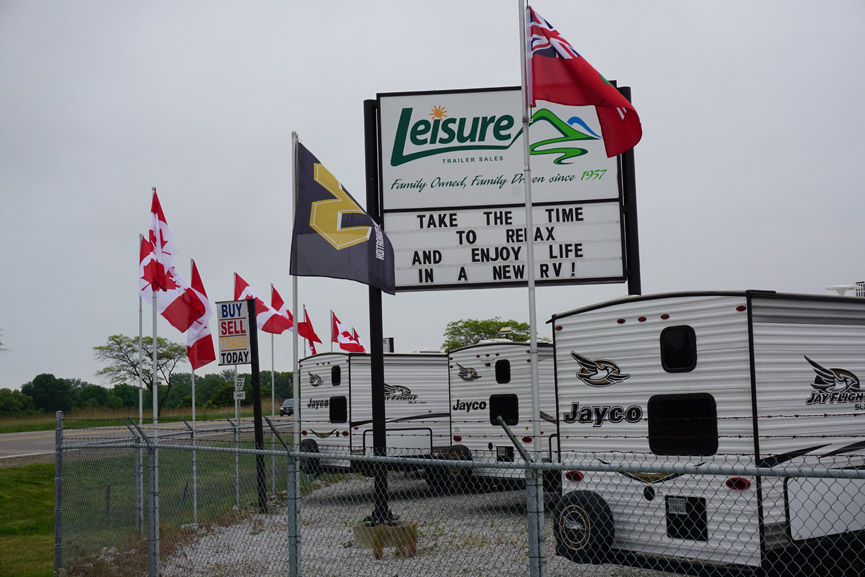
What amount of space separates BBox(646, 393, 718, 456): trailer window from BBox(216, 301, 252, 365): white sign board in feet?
27.2

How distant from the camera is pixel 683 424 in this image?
25.1ft

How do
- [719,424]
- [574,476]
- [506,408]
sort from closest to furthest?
1. [719,424]
2. [574,476]
3. [506,408]

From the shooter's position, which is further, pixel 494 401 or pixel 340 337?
pixel 340 337

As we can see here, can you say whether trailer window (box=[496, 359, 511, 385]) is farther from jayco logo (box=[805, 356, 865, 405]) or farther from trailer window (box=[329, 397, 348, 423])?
jayco logo (box=[805, 356, 865, 405])

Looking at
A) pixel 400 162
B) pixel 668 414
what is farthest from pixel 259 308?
pixel 668 414

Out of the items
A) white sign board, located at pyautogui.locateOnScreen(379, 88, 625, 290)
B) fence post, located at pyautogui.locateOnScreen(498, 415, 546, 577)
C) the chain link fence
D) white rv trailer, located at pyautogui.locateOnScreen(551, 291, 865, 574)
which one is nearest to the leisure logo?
white sign board, located at pyautogui.locateOnScreen(379, 88, 625, 290)

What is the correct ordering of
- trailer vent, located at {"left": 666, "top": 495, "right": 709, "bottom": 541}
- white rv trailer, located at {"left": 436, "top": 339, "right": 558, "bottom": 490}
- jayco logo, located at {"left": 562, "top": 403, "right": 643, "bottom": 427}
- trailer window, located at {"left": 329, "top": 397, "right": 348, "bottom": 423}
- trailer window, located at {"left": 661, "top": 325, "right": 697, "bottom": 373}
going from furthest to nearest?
trailer window, located at {"left": 329, "top": 397, "right": 348, "bottom": 423} < white rv trailer, located at {"left": 436, "top": 339, "right": 558, "bottom": 490} < jayco logo, located at {"left": 562, "top": 403, "right": 643, "bottom": 427} < trailer window, located at {"left": 661, "top": 325, "right": 697, "bottom": 373} < trailer vent, located at {"left": 666, "top": 495, "right": 709, "bottom": 541}

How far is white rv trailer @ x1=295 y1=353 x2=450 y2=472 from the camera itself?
52.6 feet

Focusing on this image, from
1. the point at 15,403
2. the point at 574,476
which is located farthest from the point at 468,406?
the point at 15,403

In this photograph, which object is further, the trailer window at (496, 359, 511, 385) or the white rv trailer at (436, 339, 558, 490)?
the trailer window at (496, 359, 511, 385)

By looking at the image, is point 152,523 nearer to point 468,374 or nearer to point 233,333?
point 233,333

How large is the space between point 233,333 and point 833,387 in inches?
394

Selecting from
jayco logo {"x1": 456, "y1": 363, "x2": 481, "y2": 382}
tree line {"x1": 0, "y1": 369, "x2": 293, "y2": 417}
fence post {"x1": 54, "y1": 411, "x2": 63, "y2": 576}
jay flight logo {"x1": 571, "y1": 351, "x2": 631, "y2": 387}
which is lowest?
tree line {"x1": 0, "y1": 369, "x2": 293, "y2": 417}

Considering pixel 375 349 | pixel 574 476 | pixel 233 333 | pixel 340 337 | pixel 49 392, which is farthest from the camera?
pixel 49 392
